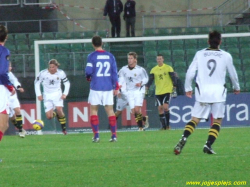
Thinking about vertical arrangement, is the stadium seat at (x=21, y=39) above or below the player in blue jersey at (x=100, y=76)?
above

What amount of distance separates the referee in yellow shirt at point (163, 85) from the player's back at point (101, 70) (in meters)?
5.79

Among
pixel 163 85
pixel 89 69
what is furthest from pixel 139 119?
pixel 89 69

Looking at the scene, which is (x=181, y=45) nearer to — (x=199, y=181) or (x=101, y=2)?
(x=101, y=2)

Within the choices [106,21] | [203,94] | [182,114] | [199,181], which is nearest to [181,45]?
[182,114]

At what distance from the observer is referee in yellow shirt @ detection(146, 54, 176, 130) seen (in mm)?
19031

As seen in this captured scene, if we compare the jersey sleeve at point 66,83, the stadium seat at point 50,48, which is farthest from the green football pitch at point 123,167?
the stadium seat at point 50,48

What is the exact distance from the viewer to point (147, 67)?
20.7 m

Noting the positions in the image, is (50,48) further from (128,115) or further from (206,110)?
(206,110)

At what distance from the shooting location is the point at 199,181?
699 centimetres

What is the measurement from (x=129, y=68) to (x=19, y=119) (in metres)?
3.37

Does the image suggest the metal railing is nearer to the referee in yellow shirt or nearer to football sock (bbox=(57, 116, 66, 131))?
the referee in yellow shirt

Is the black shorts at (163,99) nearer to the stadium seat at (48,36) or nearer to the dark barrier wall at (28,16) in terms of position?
the stadium seat at (48,36)

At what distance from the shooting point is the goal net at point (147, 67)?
19.6 m

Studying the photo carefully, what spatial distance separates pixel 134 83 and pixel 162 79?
806mm
